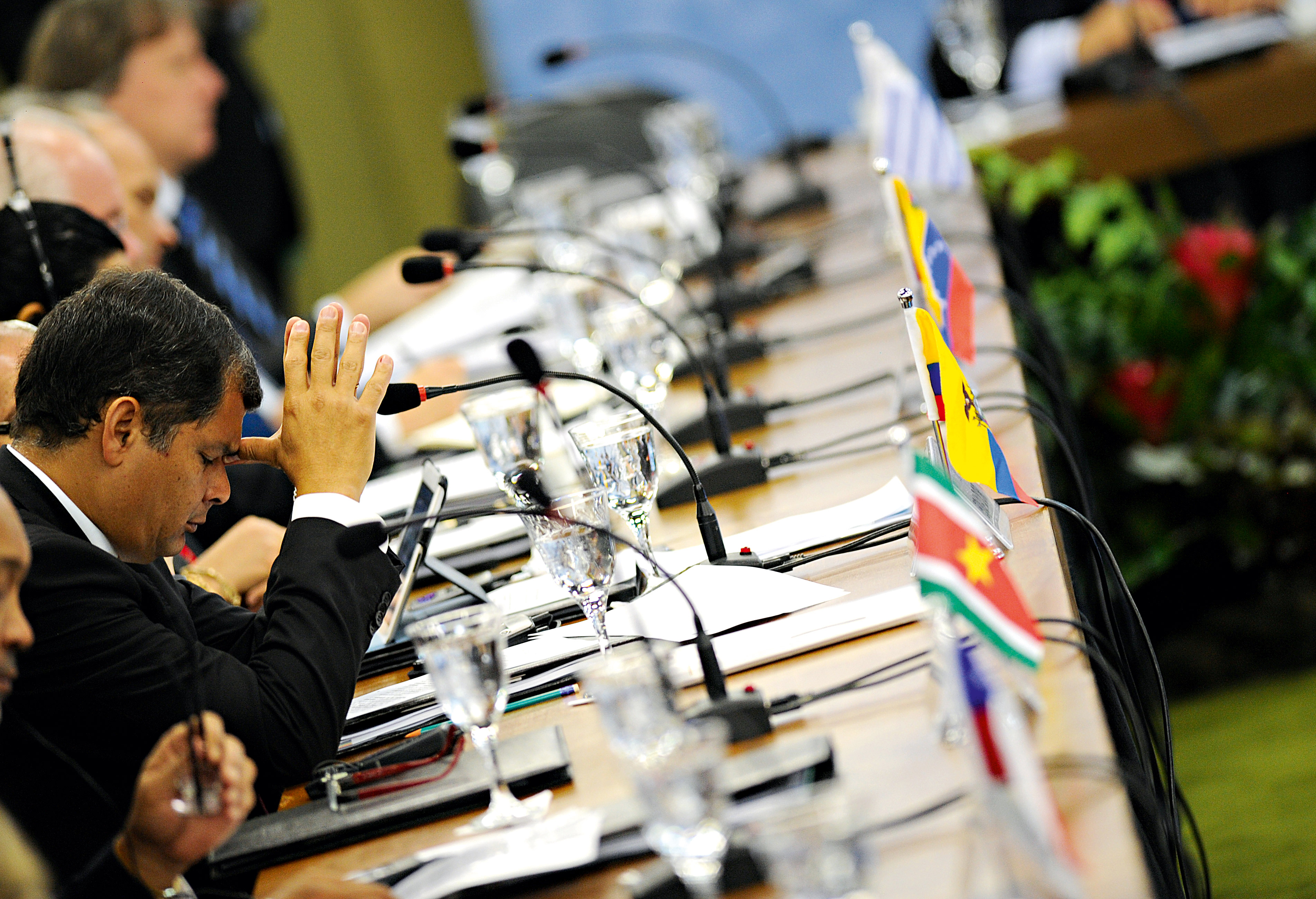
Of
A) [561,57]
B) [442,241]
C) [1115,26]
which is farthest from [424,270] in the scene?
[1115,26]

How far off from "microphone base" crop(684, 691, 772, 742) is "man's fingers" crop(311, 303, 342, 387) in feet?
1.78

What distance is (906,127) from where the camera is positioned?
2.47 meters

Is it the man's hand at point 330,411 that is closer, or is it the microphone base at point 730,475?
the man's hand at point 330,411

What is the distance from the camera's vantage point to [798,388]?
6.47 feet

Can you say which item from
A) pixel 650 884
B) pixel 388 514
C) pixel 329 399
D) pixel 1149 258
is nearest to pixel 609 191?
pixel 1149 258

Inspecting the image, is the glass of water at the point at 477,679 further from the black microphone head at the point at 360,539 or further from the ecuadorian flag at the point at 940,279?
the ecuadorian flag at the point at 940,279

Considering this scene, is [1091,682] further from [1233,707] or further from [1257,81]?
[1257,81]

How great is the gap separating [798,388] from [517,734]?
0.97m

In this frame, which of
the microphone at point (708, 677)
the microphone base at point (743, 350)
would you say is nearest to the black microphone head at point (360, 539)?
the microphone at point (708, 677)

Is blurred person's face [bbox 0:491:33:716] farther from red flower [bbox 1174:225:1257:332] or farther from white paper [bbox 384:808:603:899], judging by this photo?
red flower [bbox 1174:225:1257:332]

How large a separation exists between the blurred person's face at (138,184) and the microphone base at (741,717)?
1.68m

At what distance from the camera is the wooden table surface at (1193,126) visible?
334cm

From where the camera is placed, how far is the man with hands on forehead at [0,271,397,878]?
113 cm

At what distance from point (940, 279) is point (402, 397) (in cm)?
58
